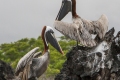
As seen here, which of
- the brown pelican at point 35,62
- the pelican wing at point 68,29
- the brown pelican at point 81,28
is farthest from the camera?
the brown pelican at point 35,62

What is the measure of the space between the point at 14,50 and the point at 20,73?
23876 mm

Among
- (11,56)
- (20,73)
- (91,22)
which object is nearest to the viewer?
(91,22)

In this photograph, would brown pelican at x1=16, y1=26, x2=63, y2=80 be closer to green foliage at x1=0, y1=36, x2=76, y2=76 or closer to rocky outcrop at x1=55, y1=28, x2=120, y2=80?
rocky outcrop at x1=55, y1=28, x2=120, y2=80

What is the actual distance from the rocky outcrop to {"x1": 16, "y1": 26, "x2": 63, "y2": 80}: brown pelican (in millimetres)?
2849

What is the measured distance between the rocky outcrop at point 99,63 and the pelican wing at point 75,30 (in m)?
1.50

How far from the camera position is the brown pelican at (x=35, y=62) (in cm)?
908

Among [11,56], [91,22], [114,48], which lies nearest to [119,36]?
[114,48]

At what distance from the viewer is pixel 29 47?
108 feet

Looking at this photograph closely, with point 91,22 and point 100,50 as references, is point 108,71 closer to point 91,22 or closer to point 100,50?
point 100,50

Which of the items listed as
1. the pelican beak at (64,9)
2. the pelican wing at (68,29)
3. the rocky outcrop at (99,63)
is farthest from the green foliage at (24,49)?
the rocky outcrop at (99,63)

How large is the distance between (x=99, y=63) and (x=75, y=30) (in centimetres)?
257

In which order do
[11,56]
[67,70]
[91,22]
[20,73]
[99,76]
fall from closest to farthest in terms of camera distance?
[99,76], [67,70], [91,22], [20,73], [11,56]

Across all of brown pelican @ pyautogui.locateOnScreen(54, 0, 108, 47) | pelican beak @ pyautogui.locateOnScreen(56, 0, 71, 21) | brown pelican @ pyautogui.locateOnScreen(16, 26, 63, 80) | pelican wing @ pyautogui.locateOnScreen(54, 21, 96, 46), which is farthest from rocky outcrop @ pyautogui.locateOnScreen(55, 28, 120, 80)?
pelican beak @ pyautogui.locateOnScreen(56, 0, 71, 21)

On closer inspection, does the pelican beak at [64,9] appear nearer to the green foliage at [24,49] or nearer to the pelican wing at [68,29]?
the pelican wing at [68,29]
